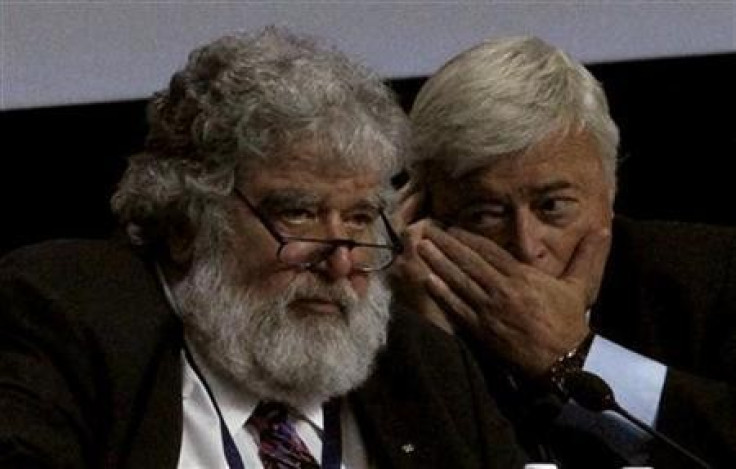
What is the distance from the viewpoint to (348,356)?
2.35 metres

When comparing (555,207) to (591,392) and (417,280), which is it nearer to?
(417,280)

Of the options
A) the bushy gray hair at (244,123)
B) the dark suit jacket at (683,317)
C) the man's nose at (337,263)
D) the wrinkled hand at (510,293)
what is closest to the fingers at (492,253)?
the wrinkled hand at (510,293)

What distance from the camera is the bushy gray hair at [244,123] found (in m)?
2.33

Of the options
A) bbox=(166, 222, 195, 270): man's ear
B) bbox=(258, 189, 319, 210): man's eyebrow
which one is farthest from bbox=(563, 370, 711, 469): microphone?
bbox=(166, 222, 195, 270): man's ear

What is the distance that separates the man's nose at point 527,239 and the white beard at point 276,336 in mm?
369

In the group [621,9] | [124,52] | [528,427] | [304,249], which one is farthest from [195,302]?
[621,9]

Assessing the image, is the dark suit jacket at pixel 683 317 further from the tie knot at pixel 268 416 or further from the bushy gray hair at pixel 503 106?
the tie knot at pixel 268 416

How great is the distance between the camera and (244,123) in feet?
7.62

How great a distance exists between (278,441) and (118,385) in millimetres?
210

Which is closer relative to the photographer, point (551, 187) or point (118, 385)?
point (118, 385)

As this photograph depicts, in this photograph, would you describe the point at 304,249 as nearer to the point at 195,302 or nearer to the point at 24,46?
the point at 195,302

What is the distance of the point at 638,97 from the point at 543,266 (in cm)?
63

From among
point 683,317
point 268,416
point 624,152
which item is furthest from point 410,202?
point 624,152

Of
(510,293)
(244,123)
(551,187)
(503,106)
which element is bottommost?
(510,293)
